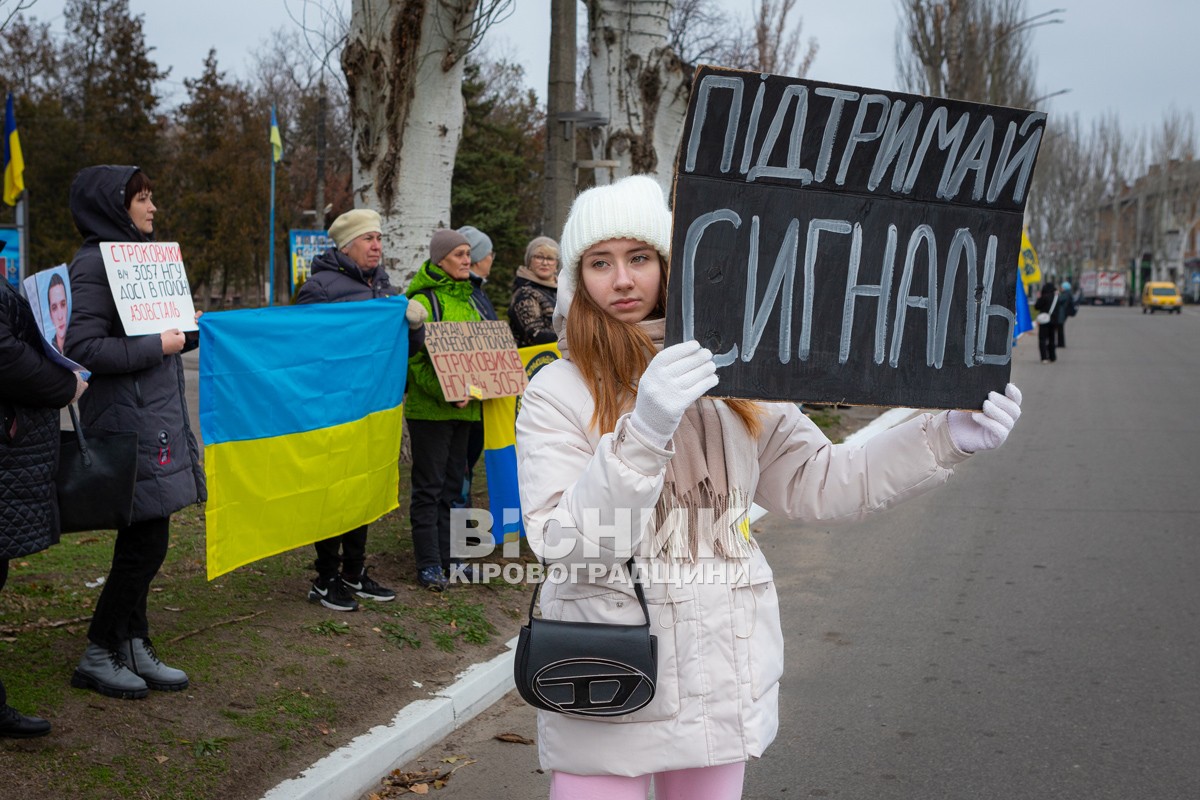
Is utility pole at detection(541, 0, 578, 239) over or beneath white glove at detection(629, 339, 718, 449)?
over

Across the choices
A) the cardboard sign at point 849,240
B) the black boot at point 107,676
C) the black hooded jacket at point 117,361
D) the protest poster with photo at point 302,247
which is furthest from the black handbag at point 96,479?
the protest poster with photo at point 302,247

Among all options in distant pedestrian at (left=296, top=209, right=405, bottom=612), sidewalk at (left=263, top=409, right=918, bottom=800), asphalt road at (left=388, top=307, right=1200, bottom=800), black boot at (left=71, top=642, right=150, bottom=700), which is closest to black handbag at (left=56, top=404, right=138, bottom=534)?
black boot at (left=71, top=642, right=150, bottom=700)

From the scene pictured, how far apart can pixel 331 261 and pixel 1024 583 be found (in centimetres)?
461

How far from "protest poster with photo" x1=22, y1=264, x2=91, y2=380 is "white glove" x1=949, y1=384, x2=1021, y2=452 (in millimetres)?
2927

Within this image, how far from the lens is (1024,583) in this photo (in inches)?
297

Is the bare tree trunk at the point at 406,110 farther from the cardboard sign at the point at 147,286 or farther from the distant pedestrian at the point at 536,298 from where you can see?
the cardboard sign at the point at 147,286

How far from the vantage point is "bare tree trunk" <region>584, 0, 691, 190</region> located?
37.6 ft

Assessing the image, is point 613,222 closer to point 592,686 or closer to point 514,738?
point 592,686

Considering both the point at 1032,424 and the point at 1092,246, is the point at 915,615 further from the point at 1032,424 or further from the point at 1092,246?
the point at 1092,246

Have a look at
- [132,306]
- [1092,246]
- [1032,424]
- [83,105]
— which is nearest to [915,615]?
[132,306]

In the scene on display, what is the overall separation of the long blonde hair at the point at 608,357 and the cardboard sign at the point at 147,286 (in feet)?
8.19

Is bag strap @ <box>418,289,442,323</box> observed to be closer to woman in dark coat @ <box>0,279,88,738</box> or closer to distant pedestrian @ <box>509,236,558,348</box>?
distant pedestrian @ <box>509,236,558,348</box>

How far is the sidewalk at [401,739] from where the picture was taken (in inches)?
166

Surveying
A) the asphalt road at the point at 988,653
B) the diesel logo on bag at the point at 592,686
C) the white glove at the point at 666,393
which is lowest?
the asphalt road at the point at 988,653
